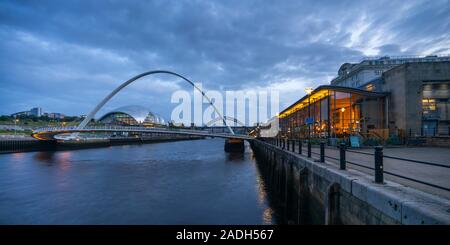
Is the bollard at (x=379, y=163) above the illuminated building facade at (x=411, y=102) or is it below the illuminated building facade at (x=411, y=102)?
below

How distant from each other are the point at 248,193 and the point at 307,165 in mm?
10057

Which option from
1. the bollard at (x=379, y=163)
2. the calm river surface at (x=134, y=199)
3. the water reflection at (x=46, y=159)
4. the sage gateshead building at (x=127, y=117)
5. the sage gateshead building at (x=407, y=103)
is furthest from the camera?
the sage gateshead building at (x=127, y=117)

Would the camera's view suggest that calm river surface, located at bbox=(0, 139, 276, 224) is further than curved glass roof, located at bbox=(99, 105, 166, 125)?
→ No

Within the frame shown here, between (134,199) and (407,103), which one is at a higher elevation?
(407,103)

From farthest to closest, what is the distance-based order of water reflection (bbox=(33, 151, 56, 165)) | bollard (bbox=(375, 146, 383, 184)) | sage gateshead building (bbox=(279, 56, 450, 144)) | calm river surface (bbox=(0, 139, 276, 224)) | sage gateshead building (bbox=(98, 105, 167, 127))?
sage gateshead building (bbox=(98, 105, 167, 127))
water reflection (bbox=(33, 151, 56, 165))
sage gateshead building (bbox=(279, 56, 450, 144))
calm river surface (bbox=(0, 139, 276, 224))
bollard (bbox=(375, 146, 383, 184))

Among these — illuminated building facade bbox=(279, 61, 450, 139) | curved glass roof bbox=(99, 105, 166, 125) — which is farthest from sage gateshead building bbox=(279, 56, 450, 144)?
curved glass roof bbox=(99, 105, 166, 125)

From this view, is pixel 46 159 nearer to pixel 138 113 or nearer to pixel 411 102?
pixel 411 102

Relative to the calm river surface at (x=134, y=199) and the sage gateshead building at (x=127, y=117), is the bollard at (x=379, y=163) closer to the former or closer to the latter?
the calm river surface at (x=134, y=199)

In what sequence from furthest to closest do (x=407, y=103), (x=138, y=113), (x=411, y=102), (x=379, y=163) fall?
(x=138, y=113) → (x=407, y=103) → (x=411, y=102) → (x=379, y=163)

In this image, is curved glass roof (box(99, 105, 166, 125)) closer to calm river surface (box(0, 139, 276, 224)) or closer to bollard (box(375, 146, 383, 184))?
calm river surface (box(0, 139, 276, 224))

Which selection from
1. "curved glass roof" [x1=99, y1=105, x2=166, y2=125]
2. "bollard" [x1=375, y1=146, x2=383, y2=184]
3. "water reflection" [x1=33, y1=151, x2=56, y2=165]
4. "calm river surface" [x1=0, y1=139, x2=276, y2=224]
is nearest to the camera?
"bollard" [x1=375, y1=146, x2=383, y2=184]


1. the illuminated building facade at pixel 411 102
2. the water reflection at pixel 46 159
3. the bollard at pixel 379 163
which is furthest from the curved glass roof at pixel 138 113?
the bollard at pixel 379 163

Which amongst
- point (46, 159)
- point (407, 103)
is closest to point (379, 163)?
point (407, 103)
